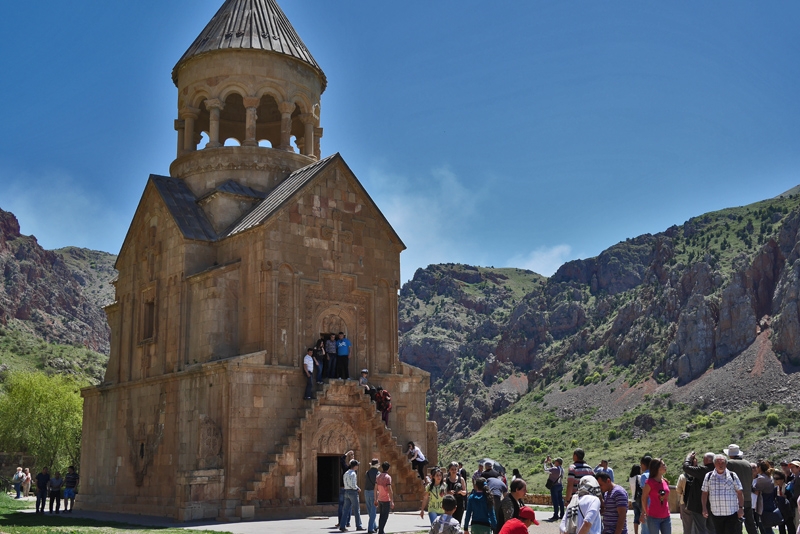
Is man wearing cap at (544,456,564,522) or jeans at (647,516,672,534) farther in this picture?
man wearing cap at (544,456,564,522)

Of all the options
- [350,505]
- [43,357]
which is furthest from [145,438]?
[43,357]

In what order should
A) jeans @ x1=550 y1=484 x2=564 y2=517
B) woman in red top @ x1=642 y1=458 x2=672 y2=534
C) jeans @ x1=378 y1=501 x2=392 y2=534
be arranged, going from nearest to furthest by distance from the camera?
woman in red top @ x1=642 y1=458 x2=672 y2=534
jeans @ x1=378 y1=501 x2=392 y2=534
jeans @ x1=550 y1=484 x2=564 y2=517

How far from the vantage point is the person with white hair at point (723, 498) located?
12.0m

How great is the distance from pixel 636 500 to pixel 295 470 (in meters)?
9.99

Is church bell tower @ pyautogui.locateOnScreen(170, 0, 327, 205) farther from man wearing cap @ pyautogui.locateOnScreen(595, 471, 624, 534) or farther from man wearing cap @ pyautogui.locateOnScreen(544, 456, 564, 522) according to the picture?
man wearing cap @ pyautogui.locateOnScreen(595, 471, 624, 534)

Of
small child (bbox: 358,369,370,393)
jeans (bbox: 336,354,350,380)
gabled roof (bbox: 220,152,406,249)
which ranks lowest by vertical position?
small child (bbox: 358,369,370,393)

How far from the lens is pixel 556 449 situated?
7994 centimetres

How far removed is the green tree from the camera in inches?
1795

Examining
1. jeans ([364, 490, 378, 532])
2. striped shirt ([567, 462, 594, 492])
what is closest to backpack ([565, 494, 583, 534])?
striped shirt ([567, 462, 594, 492])

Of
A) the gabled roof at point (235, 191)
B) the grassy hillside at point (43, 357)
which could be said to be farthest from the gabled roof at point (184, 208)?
the grassy hillside at point (43, 357)

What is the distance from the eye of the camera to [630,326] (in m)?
99.9

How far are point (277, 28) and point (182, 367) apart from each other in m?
12.3

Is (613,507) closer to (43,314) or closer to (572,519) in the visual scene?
(572,519)

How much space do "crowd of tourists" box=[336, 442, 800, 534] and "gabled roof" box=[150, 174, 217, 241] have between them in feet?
36.0
